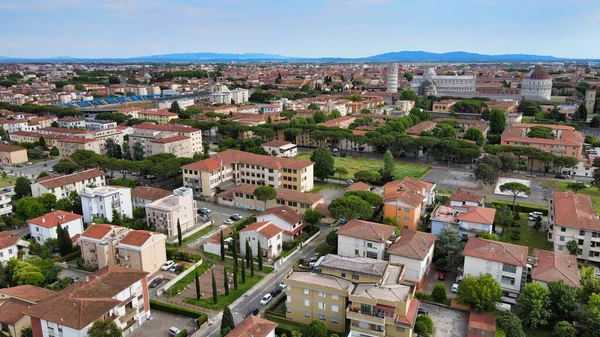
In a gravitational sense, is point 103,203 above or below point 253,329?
above

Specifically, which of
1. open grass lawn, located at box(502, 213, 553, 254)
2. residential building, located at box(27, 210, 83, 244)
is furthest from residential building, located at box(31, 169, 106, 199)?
open grass lawn, located at box(502, 213, 553, 254)

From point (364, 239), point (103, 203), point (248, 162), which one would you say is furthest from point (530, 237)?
point (103, 203)

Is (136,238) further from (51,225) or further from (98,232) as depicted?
(51,225)

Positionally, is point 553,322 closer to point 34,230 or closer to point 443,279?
point 443,279

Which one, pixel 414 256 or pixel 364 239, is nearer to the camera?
pixel 414 256

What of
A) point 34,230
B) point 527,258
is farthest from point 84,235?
point 527,258

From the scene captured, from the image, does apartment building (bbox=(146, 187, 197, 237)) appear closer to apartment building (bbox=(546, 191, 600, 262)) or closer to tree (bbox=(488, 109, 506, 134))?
apartment building (bbox=(546, 191, 600, 262))
